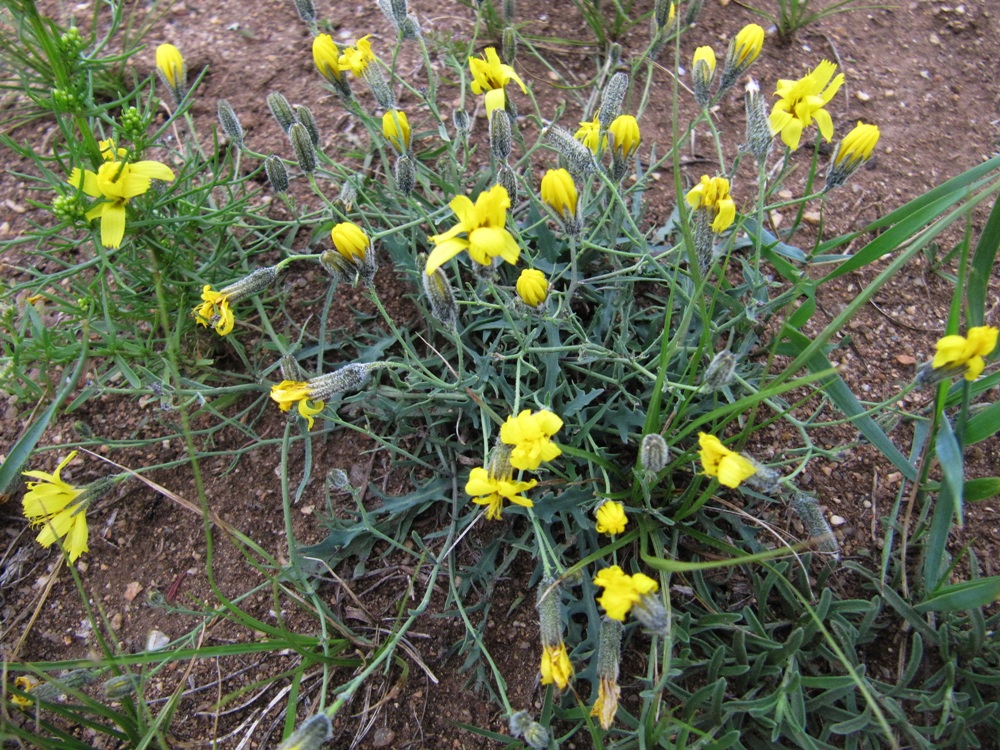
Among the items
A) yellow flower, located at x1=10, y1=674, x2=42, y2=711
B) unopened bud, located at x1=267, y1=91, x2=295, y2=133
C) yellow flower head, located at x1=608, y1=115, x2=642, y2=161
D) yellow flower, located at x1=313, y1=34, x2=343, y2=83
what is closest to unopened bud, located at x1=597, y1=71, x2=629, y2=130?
yellow flower head, located at x1=608, y1=115, x2=642, y2=161

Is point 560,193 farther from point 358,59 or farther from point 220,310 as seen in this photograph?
point 220,310

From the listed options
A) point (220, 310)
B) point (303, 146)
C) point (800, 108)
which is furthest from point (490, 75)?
point (220, 310)

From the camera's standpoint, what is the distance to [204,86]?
10.8 feet

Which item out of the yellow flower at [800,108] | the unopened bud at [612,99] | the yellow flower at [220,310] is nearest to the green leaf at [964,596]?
the yellow flower at [800,108]

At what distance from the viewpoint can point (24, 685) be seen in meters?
2.08

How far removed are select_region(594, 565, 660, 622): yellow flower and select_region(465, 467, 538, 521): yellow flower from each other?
253 millimetres

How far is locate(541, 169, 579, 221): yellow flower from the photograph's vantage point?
1847 mm

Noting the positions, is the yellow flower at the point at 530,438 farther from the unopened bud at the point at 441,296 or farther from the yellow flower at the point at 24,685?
the yellow flower at the point at 24,685

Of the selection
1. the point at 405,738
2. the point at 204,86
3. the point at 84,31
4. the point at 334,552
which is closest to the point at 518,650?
the point at 405,738

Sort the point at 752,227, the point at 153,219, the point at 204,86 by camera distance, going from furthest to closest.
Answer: the point at 204,86
the point at 752,227
the point at 153,219

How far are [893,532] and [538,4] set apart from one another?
9.77 ft

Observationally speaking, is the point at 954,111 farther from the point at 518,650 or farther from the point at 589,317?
the point at 518,650

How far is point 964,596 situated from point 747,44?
1.70m

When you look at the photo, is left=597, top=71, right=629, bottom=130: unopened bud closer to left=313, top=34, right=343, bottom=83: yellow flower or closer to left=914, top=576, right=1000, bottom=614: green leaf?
left=313, top=34, right=343, bottom=83: yellow flower
